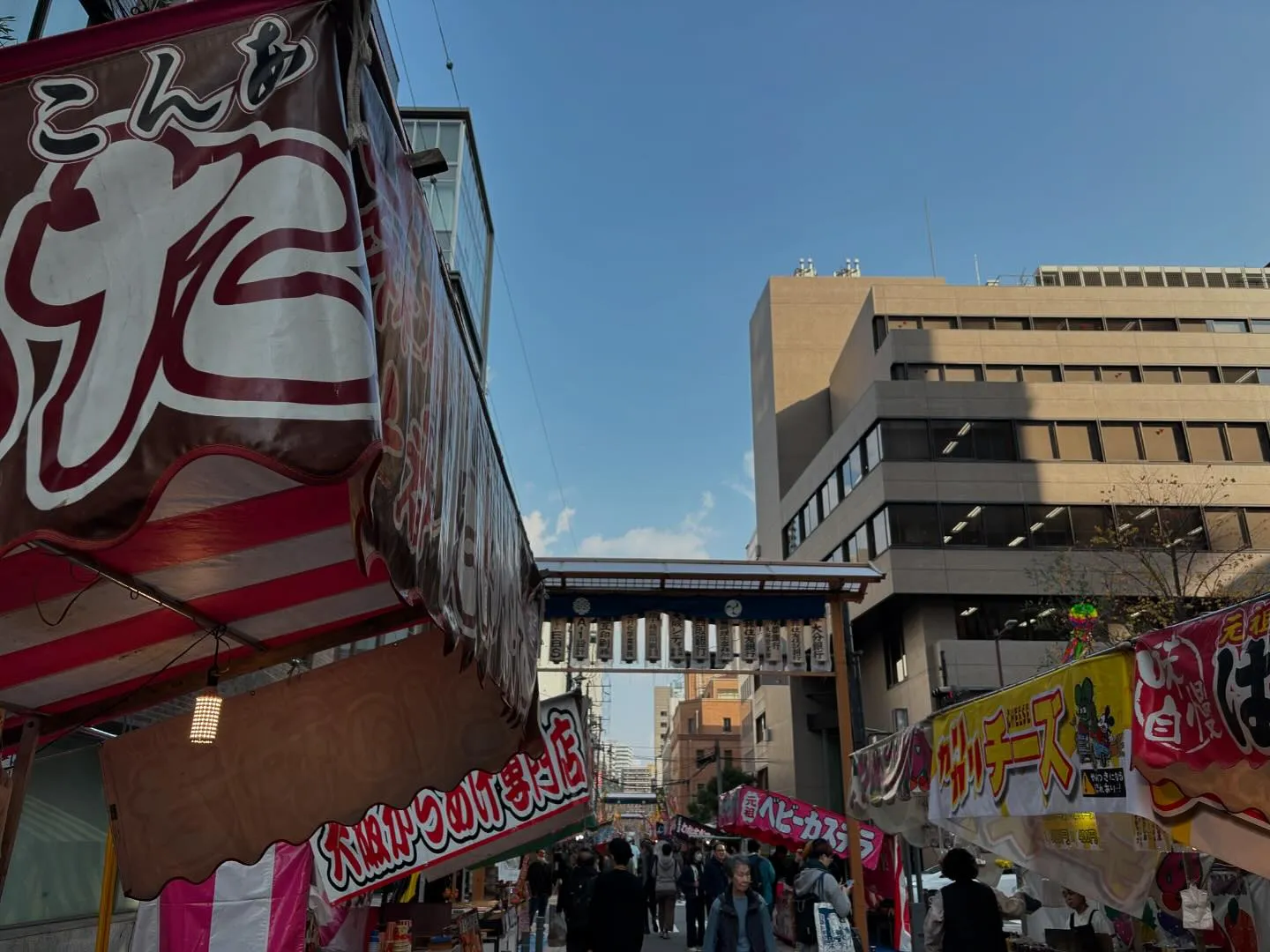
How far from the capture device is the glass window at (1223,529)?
33922 millimetres

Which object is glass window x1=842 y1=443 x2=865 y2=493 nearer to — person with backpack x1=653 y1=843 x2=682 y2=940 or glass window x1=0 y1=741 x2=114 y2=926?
person with backpack x1=653 y1=843 x2=682 y2=940

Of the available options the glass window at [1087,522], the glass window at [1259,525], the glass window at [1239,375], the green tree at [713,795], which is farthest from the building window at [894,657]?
the green tree at [713,795]

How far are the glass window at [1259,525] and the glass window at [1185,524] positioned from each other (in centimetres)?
227

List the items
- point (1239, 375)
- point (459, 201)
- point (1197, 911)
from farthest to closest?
point (1239, 375)
point (459, 201)
point (1197, 911)

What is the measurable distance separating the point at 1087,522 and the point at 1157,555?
2863mm

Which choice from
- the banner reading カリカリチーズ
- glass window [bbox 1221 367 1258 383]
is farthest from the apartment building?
the banner reading カリカリチーズ

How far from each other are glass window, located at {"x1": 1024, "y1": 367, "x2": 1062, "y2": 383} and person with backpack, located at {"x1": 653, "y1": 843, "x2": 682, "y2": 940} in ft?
93.3

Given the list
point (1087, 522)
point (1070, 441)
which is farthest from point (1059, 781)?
point (1070, 441)

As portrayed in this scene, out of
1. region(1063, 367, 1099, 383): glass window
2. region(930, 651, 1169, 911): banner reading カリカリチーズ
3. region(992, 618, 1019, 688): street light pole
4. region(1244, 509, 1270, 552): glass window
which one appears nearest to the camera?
region(930, 651, 1169, 911): banner reading カリカリチーズ

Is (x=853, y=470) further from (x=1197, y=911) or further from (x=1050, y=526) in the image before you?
(x=1197, y=911)

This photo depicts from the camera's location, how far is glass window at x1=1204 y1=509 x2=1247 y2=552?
33.9m

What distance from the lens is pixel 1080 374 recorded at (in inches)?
1549

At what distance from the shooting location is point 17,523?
1.50m

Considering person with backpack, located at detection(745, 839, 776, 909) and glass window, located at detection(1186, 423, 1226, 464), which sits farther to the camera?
glass window, located at detection(1186, 423, 1226, 464)
